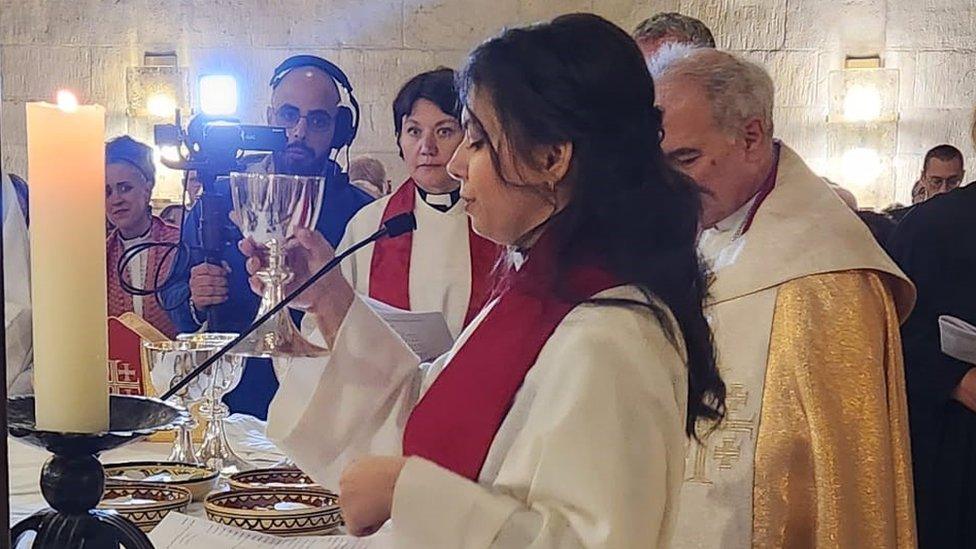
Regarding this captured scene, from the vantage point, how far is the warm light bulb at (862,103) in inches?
238

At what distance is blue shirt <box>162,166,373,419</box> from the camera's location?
7.06 feet

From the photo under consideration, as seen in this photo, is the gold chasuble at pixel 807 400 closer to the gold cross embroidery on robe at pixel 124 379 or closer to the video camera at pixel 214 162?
the video camera at pixel 214 162

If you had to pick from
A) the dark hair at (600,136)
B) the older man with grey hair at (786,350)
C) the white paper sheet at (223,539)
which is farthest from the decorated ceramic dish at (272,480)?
the older man with grey hair at (786,350)

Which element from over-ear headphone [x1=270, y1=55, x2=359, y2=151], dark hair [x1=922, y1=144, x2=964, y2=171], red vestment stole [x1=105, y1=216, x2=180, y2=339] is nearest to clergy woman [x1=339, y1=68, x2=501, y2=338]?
over-ear headphone [x1=270, y1=55, x2=359, y2=151]

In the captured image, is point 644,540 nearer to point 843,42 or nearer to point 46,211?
point 46,211

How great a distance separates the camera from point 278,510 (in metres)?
1.37

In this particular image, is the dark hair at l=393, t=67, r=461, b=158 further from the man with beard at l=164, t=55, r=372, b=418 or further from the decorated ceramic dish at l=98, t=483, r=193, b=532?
the decorated ceramic dish at l=98, t=483, r=193, b=532

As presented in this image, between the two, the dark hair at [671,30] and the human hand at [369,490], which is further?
the dark hair at [671,30]

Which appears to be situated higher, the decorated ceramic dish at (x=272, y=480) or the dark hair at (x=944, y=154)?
the dark hair at (x=944, y=154)

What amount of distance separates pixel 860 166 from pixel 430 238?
13.2 feet

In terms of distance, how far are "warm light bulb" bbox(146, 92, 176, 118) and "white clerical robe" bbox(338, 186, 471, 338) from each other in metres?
3.86

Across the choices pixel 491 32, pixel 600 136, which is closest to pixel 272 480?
pixel 600 136

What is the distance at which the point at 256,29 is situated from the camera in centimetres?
618

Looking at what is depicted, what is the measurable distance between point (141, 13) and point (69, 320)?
6.11 metres
